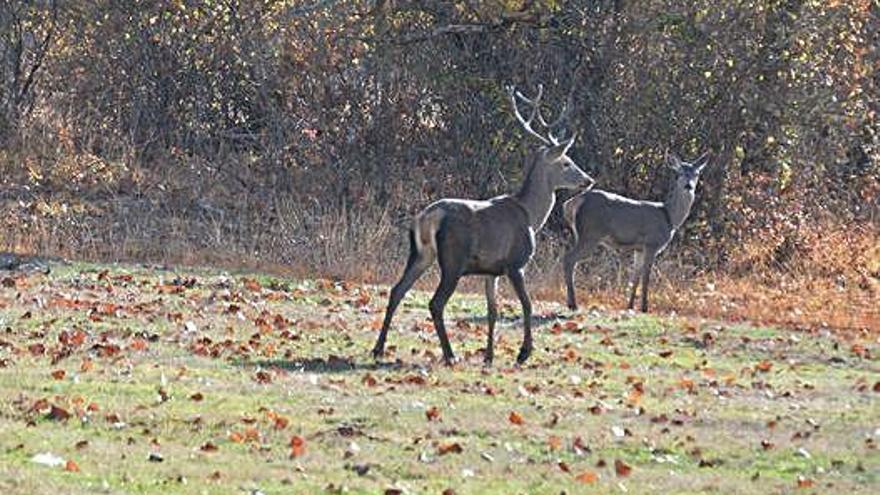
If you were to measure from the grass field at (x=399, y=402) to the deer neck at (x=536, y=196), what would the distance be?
3.84 feet

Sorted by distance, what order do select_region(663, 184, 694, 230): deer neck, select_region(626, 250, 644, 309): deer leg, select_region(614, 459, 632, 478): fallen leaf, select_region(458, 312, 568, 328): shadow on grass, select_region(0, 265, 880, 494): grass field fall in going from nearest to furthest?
1. select_region(0, 265, 880, 494): grass field
2. select_region(614, 459, 632, 478): fallen leaf
3. select_region(458, 312, 568, 328): shadow on grass
4. select_region(626, 250, 644, 309): deer leg
5. select_region(663, 184, 694, 230): deer neck

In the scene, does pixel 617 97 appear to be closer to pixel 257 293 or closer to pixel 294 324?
pixel 257 293

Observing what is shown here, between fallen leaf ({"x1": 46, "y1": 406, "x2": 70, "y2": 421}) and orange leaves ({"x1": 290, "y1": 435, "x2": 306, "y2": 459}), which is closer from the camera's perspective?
orange leaves ({"x1": 290, "y1": 435, "x2": 306, "y2": 459})

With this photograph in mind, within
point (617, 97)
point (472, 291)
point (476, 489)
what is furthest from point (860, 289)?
point (476, 489)

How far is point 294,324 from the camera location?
18109 mm

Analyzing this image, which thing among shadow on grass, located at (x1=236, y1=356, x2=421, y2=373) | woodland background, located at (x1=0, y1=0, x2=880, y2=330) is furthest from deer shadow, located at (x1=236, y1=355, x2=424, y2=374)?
woodland background, located at (x1=0, y1=0, x2=880, y2=330)

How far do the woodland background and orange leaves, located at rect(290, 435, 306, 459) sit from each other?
1581 cm

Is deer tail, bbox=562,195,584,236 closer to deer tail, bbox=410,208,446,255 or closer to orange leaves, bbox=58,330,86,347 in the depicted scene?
deer tail, bbox=410,208,446,255

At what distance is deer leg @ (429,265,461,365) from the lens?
15906 mm

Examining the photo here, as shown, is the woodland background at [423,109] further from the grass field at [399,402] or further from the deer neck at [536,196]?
the deer neck at [536,196]

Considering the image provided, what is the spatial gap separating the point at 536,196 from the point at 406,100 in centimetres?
1274

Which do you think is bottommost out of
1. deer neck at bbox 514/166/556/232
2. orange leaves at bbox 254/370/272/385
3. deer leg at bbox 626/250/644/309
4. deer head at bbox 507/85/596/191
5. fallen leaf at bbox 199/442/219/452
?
fallen leaf at bbox 199/442/219/452

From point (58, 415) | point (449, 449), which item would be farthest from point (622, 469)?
point (58, 415)

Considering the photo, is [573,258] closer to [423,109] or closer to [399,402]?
[423,109]
